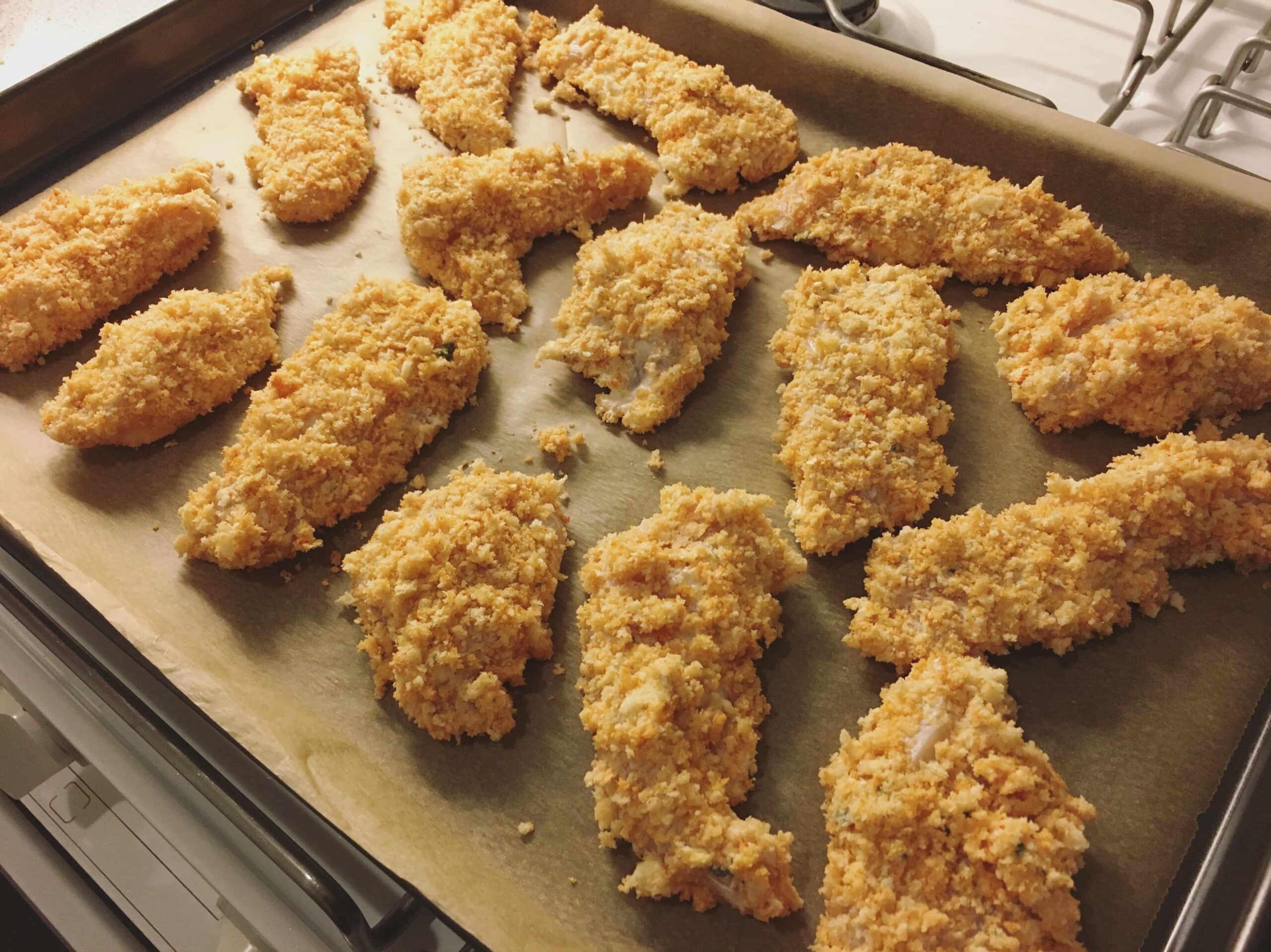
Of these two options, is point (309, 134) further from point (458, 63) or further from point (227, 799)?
point (227, 799)

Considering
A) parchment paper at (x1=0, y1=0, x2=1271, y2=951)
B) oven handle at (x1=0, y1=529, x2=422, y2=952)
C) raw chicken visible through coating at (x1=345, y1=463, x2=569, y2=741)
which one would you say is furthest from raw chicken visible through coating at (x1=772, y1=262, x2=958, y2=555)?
oven handle at (x1=0, y1=529, x2=422, y2=952)

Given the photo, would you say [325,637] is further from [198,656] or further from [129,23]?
[129,23]

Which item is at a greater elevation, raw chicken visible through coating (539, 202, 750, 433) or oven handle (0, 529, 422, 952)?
raw chicken visible through coating (539, 202, 750, 433)

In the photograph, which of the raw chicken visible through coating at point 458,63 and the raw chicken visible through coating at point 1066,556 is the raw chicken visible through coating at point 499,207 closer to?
the raw chicken visible through coating at point 458,63

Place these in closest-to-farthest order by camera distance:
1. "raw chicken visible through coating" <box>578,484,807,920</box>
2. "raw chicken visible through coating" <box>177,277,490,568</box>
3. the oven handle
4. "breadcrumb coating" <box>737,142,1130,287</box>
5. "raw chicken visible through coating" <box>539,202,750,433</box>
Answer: the oven handle → "raw chicken visible through coating" <box>578,484,807,920</box> → "raw chicken visible through coating" <box>177,277,490,568</box> → "raw chicken visible through coating" <box>539,202,750,433</box> → "breadcrumb coating" <box>737,142,1130,287</box>

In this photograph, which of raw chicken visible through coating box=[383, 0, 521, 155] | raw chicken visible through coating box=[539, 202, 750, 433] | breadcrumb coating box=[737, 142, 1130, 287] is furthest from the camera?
raw chicken visible through coating box=[383, 0, 521, 155]

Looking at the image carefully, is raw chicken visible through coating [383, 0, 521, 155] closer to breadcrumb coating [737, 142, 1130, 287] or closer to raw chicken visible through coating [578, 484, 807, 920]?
breadcrumb coating [737, 142, 1130, 287]
